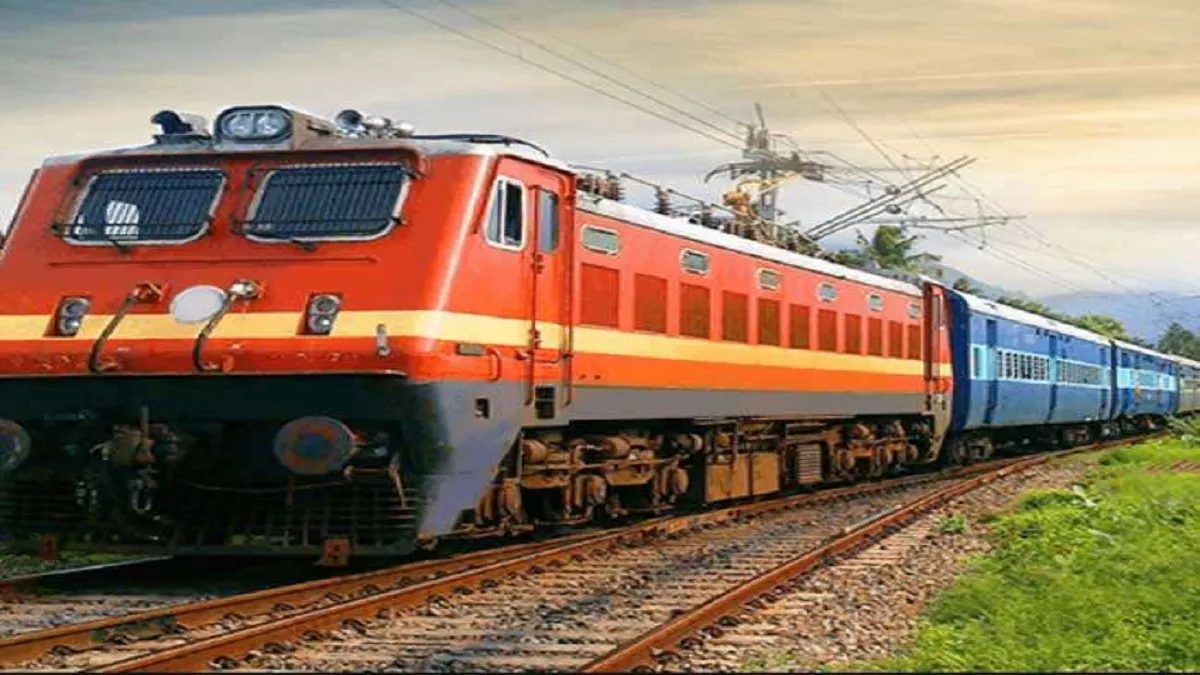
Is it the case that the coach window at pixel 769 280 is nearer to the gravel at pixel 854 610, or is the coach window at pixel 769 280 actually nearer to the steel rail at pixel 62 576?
the gravel at pixel 854 610

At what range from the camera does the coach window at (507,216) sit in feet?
41.2

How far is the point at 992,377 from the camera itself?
1228 inches

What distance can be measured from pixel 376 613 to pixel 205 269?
125 inches

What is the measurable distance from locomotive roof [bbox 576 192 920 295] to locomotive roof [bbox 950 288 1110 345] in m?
5.91

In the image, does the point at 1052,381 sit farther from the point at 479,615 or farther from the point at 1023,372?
the point at 479,615

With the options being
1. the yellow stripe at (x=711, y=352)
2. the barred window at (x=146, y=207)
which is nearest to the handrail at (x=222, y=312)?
the barred window at (x=146, y=207)

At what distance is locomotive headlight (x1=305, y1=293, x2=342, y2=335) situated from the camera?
1149 cm

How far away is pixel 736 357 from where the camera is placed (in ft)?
59.1

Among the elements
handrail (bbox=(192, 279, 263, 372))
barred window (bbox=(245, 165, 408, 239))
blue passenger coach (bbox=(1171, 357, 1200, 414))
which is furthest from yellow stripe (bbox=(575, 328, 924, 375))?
blue passenger coach (bbox=(1171, 357, 1200, 414))

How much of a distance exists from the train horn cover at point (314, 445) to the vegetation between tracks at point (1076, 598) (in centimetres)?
414

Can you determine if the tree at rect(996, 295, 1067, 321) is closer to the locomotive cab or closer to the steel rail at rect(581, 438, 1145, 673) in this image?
the steel rail at rect(581, 438, 1145, 673)

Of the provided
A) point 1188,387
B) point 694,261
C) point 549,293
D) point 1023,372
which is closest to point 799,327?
point 694,261

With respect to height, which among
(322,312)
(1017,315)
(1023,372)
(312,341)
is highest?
(1017,315)

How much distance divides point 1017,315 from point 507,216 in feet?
79.6
